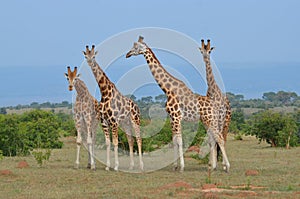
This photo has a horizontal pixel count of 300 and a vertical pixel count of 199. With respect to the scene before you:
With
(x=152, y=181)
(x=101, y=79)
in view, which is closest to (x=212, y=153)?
(x=152, y=181)

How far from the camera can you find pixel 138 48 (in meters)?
17.4

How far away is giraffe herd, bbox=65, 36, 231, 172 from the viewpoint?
16.9m

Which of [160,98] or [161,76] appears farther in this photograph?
Answer: [160,98]

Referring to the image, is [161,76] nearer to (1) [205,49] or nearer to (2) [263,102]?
(1) [205,49]

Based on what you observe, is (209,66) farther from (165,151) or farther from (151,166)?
(165,151)

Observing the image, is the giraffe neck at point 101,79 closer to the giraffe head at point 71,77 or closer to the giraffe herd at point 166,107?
A: the giraffe herd at point 166,107

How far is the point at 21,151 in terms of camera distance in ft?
74.9

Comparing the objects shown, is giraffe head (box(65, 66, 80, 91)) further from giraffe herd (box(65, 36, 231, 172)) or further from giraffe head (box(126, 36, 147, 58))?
giraffe head (box(126, 36, 147, 58))

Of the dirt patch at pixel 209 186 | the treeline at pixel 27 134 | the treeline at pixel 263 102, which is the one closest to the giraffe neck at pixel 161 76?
the dirt patch at pixel 209 186

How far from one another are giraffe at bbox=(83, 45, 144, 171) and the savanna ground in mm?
1027

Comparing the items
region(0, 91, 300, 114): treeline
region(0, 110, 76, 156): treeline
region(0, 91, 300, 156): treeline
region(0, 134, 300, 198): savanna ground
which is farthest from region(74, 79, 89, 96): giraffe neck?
region(0, 91, 300, 114): treeline

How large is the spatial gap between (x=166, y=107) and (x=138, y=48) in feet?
5.68

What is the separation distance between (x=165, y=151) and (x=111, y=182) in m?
7.55

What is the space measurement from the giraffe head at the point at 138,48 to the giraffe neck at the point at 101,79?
0.90 m
